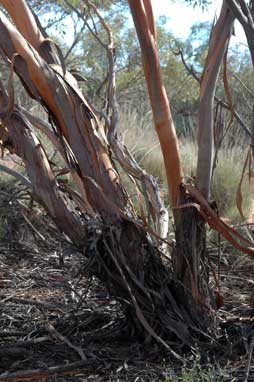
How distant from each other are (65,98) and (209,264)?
3.99ft

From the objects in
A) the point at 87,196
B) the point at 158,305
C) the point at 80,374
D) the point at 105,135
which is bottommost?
the point at 80,374

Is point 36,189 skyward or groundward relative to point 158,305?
skyward

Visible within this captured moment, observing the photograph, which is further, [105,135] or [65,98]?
[105,135]

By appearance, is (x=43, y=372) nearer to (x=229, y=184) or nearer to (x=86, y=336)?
(x=86, y=336)

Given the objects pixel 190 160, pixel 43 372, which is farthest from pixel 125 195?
pixel 190 160

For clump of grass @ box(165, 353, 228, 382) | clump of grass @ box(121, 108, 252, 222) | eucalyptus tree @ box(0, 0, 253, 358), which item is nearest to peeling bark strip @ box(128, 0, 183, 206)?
eucalyptus tree @ box(0, 0, 253, 358)

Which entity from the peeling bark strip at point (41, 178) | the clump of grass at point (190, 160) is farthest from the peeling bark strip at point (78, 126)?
the clump of grass at point (190, 160)

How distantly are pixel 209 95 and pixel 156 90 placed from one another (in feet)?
1.03

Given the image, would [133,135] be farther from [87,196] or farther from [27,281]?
[87,196]

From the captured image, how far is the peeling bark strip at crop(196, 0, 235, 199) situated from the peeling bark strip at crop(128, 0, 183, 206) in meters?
0.17

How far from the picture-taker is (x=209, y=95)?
13.1 ft

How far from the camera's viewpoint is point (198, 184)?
4.05m

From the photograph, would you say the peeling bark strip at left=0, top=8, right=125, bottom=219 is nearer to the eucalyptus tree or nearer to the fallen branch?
the eucalyptus tree

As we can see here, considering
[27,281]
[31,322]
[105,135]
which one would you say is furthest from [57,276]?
[105,135]
